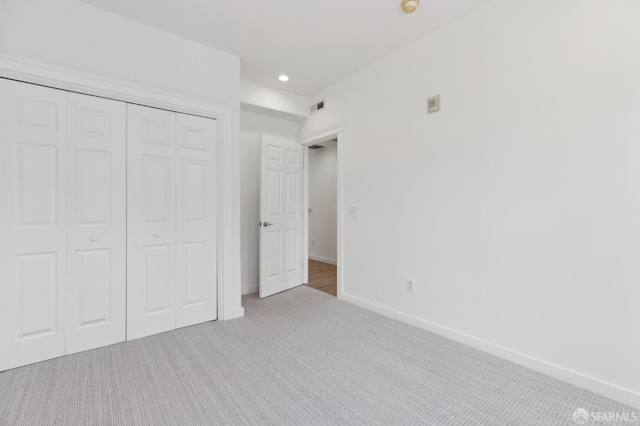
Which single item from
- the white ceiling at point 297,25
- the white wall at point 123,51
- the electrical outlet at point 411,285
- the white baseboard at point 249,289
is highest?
the white ceiling at point 297,25

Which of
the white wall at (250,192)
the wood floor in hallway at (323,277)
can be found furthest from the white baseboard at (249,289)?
the wood floor in hallway at (323,277)

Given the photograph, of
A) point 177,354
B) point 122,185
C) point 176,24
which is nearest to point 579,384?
point 177,354

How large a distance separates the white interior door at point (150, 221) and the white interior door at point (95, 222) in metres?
0.06

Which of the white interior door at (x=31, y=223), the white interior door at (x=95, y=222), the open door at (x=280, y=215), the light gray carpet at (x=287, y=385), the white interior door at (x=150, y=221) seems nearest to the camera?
the light gray carpet at (x=287, y=385)

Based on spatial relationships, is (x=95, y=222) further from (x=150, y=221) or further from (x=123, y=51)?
(x=123, y=51)

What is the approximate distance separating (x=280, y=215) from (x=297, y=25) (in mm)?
2188

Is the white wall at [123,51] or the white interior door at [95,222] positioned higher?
the white wall at [123,51]

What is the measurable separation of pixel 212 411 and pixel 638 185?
2.72m

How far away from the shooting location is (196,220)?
9.35 ft

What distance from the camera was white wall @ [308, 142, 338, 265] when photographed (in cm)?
586

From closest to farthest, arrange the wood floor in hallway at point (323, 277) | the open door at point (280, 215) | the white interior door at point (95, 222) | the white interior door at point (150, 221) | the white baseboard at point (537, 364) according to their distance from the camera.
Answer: the white baseboard at point (537, 364)
the white interior door at point (95, 222)
the white interior door at point (150, 221)
the open door at point (280, 215)
the wood floor in hallway at point (323, 277)

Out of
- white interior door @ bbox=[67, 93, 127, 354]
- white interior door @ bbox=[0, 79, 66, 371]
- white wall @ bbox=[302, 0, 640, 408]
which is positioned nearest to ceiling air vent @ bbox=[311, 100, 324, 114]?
white wall @ bbox=[302, 0, 640, 408]

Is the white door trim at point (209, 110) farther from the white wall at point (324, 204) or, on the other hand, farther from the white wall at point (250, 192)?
the white wall at point (324, 204)

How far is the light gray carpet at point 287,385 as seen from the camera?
1.60m
